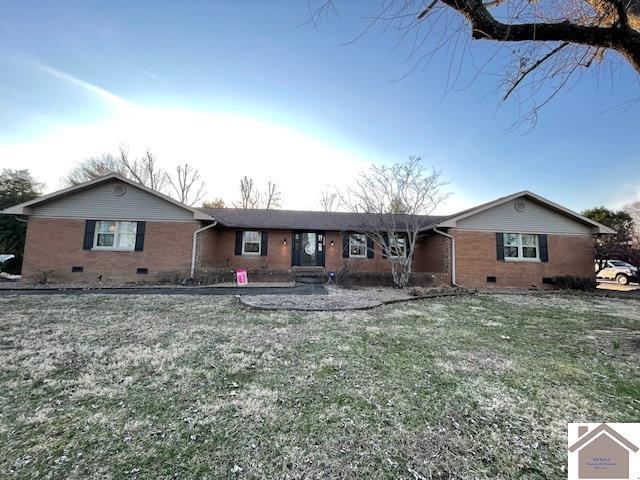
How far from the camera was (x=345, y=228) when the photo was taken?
14.3 meters

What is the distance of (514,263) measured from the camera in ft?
41.4

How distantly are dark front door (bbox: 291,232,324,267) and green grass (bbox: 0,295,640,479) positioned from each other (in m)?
9.24

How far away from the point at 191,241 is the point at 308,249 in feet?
19.3

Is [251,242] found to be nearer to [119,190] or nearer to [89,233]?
[119,190]

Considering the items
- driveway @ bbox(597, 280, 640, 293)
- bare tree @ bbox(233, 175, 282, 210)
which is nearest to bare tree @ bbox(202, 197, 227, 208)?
bare tree @ bbox(233, 175, 282, 210)

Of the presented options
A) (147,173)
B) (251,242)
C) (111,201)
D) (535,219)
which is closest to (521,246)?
(535,219)

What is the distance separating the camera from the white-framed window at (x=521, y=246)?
41.9ft

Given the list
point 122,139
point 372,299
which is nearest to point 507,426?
point 372,299

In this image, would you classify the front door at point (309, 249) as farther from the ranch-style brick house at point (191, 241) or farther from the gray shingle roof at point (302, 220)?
the ranch-style brick house at point (191, 241)

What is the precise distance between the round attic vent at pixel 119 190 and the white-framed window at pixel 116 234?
4.10 ft

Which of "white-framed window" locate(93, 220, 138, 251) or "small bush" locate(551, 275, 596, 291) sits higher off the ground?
"white-framed window" locate(93, 220, 138, 251)

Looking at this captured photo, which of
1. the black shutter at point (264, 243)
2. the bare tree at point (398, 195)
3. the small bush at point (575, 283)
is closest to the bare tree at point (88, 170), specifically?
the black shutter at point (264, 243)

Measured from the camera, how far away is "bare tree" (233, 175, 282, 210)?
28562 mm

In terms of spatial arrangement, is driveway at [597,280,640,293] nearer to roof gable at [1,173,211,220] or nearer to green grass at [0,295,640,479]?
green grass at [0,295,640,479]
